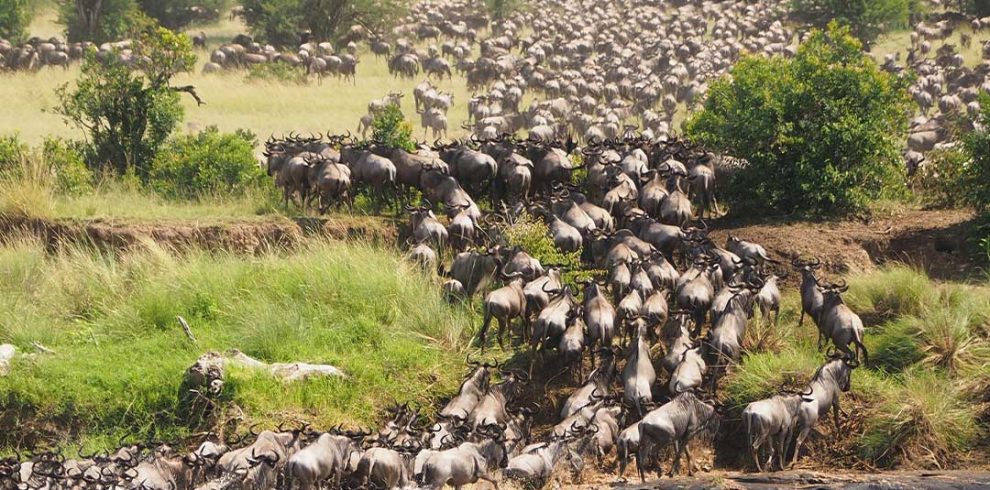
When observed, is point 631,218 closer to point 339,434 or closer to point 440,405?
point 440,405

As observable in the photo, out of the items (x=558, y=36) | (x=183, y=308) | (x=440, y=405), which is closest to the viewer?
(x=440, y=405)

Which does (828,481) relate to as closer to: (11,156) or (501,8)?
(11,156)

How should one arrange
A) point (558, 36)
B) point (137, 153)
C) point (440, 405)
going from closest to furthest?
point (440, 405) < point (137, 153) < point (558, 36)

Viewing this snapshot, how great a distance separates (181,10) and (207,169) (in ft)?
111

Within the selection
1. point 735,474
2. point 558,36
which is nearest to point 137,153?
point 735,474

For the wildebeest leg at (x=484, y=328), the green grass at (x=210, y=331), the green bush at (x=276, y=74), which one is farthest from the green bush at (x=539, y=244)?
the green bush at (x=276, y=74)

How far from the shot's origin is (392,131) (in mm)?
22422

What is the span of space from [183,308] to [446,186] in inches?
182

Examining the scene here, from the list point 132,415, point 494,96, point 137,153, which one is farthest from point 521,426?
point 494,96

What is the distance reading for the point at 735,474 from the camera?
13156 millimetres

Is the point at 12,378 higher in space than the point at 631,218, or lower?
lower

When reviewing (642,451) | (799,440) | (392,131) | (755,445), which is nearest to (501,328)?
(642,451)

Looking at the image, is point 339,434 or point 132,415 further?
point 132,415

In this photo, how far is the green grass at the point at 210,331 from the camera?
44.7 ft
